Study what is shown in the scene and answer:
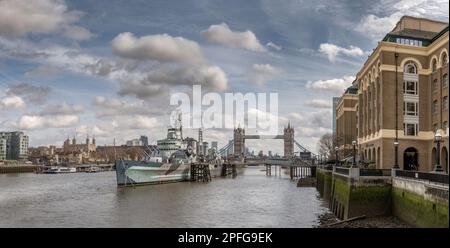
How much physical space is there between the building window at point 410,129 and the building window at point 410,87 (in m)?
3.61

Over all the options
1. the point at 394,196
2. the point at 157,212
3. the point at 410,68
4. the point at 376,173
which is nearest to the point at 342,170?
the point at 376,173

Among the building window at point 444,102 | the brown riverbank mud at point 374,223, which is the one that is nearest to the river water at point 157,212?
the brown riverbank mud at point 374,223

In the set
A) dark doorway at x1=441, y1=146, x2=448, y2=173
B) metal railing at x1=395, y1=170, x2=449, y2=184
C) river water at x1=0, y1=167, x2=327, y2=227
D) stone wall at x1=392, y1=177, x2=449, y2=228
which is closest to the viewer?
stone wall at x1=392, y1=177, x2=449, y2=228

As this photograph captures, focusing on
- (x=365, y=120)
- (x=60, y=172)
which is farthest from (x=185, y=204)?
(x=60, y=172)

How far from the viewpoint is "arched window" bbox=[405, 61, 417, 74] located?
50156mm

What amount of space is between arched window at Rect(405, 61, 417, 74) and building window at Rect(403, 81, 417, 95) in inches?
48.9

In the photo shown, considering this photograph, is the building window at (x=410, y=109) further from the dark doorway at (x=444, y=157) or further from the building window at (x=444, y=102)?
the dark doorway at (x=444, y=157)

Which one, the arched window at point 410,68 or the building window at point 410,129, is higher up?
the arched window at point 410,68

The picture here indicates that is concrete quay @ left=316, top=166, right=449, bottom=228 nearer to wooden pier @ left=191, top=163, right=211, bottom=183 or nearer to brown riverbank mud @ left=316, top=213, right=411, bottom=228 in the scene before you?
brown riverbank mud @ left=316, top=213, right=411, bottom=228

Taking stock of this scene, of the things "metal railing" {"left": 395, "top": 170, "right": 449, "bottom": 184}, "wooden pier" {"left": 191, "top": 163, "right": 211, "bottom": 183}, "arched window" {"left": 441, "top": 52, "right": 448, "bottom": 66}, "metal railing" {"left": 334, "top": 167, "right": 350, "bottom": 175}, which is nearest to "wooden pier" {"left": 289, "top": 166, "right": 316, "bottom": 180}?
"wooden pier" {"left": 191, "top": 163, "right": 211, "bottom": 183}

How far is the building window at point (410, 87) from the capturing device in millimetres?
50175

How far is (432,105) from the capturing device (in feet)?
161

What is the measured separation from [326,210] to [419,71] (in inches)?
767

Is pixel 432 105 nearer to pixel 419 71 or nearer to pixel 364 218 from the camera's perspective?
pixel 419 71
